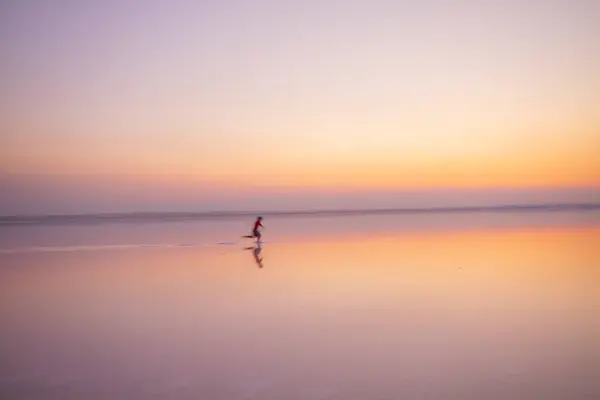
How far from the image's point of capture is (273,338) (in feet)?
22.8

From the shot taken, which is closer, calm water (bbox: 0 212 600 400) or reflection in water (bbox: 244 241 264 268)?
calm water (bbox: 0 212 600 400)

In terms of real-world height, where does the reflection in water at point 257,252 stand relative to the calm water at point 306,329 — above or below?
above

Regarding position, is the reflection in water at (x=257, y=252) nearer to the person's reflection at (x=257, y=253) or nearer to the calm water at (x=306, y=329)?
the person's reflection at (x=257, y=253)

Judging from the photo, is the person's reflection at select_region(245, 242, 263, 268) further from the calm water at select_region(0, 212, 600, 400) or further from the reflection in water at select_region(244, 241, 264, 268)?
the calm water at select_region(0, 212, 600, 400)

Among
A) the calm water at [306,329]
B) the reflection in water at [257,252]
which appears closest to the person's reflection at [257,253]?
the reflection in water at [257,252]

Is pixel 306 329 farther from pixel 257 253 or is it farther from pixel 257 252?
pixel 257 252

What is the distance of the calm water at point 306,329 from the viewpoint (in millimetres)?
5375

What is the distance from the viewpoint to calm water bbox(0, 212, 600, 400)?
5375 mm

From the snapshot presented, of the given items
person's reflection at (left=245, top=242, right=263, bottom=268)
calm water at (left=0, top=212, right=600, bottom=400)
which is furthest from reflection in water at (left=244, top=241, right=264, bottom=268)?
calm water at (left=0, top=212, right=600, bottom=400)

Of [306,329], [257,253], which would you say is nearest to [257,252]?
[257,253]

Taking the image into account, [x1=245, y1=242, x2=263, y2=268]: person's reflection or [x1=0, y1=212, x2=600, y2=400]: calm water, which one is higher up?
[x1=245, y1=242, x2=263, y2=268]: person's reflection

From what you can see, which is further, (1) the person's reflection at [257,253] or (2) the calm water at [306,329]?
(1) the person's reflection at [257,253]

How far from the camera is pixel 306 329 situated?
24.0ft

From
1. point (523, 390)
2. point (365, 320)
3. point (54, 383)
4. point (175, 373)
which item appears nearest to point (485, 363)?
point (523, 390)
